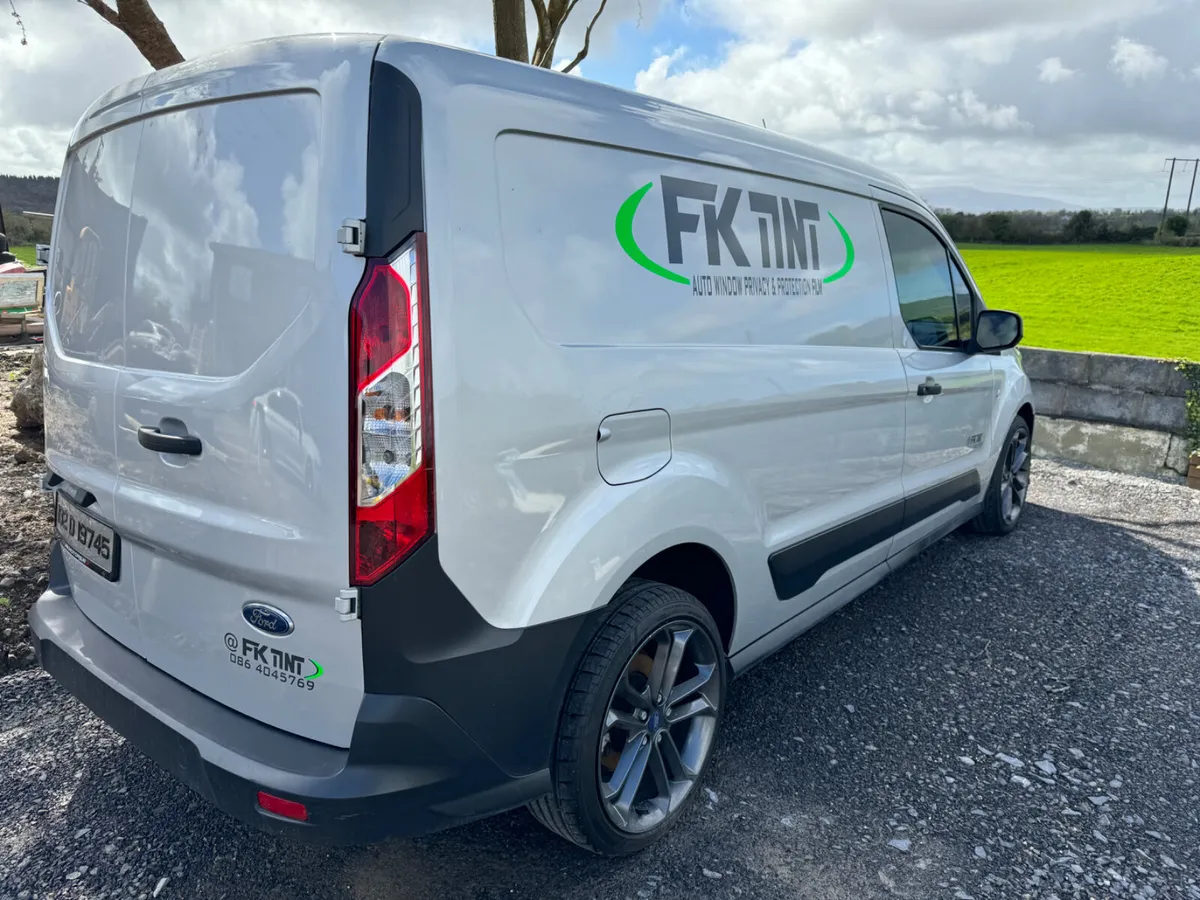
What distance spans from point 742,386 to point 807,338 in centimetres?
50

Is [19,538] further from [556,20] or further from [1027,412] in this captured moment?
[1027,412]

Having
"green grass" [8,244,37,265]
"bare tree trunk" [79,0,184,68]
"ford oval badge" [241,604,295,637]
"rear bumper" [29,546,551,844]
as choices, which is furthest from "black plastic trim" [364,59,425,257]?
"green grass" [8,244,37,265]

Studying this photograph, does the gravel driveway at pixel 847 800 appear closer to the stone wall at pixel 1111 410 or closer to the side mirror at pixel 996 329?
the side mirror at pixel 996 329

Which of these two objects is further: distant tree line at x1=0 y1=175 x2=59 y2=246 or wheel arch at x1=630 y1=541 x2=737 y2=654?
distant tree line at x1=0 y1=175 x2=59 y2=246

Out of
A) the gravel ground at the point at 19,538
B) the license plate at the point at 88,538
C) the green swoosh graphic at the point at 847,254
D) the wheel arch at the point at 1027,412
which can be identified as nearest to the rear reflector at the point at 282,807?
the license plate at the point at 88,538

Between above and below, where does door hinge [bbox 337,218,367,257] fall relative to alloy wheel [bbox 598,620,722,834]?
above

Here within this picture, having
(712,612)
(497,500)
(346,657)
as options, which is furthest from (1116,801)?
(346,657)

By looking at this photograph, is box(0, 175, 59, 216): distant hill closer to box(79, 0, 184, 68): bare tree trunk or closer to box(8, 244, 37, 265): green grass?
box(8, 244, 37, 265): green grass

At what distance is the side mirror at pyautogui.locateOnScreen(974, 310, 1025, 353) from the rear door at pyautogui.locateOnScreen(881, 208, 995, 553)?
3.1 inches

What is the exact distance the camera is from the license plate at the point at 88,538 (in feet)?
7.43

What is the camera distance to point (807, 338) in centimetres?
290

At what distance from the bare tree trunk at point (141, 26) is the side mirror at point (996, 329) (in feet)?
14.9

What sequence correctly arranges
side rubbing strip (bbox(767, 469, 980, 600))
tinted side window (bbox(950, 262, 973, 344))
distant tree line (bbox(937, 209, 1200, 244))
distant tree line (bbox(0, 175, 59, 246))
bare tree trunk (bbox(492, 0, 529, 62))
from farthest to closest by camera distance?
distant tree line (bbox(937, 209, 1200, 244)) → distant tree line (bbox(0, 175, 59, 246)) → bare tree trunk (bbox(492, 0, 529, 62)) → tinted side window (bbox(950, 262, 973, 344)) → side rubbing strip (bbox(767, 469, 980, 600))

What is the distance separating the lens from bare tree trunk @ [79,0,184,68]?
4719 millimetres
